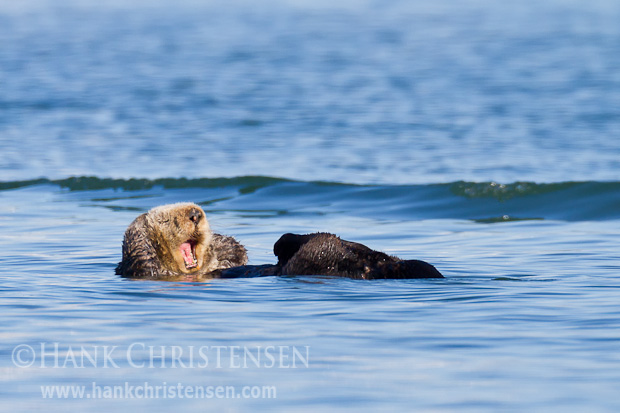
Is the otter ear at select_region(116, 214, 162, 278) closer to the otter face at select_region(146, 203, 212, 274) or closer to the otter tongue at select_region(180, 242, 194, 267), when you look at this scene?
the otter face at select_region(146, 203, 212, 274)

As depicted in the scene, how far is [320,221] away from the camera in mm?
11320

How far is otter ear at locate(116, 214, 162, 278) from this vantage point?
→ 22.2 ft

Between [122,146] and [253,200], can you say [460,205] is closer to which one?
[253,200]

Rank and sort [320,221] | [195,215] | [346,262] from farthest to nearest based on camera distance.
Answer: [320,221] → [195,215] → [346,262]

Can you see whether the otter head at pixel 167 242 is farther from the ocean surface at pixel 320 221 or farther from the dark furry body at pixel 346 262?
the dark furry body at pixel 346 262

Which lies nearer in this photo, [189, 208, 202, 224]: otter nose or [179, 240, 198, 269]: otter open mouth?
[189, 208, 202, 224]: otter nose

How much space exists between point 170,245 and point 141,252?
19 centimetres

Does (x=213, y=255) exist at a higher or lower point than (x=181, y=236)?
lower

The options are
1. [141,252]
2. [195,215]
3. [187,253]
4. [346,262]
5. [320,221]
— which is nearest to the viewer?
[346,262]

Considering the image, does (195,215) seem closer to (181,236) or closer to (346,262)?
(181,236)
